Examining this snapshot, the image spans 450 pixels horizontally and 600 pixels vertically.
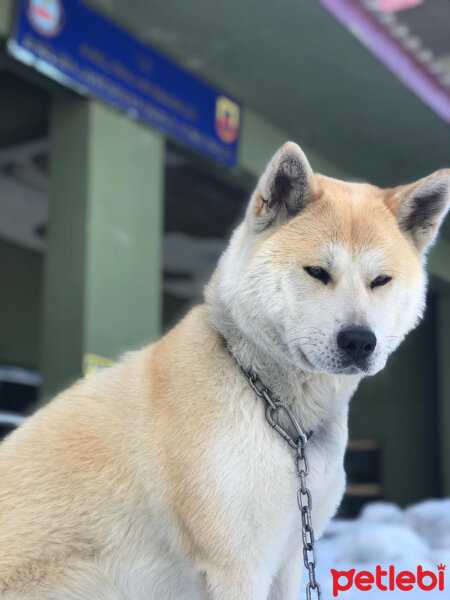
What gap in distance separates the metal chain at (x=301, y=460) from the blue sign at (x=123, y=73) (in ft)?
10.8

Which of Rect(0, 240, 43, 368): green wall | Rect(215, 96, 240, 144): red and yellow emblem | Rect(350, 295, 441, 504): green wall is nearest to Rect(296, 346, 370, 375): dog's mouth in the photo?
Rect(215, 96, 240, 144): red and yellow emblem

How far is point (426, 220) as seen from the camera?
2303mm

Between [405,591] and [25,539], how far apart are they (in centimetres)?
213

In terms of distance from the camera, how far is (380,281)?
2.12 m

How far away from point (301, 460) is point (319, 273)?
0.50 m

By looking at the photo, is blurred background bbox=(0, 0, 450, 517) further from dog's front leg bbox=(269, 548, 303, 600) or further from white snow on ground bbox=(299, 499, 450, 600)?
dog's front leg bbox=(269, 548, 303, 600)

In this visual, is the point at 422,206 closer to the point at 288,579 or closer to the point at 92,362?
the point at 288,579

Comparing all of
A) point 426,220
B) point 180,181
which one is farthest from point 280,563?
point 180,181

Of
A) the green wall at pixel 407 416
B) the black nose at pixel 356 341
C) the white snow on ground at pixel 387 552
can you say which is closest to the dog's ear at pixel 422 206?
the black nose at pixel 356 341

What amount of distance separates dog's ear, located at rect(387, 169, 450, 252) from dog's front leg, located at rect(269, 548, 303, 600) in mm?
986

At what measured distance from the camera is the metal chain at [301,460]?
1957 mm

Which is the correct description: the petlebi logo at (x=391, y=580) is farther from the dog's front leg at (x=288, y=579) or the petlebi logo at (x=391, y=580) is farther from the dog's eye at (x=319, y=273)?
the dog's eye at (x=319, y=273)

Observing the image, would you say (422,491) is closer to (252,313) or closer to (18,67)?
(18,67)

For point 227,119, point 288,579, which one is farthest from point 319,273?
point 227,119
